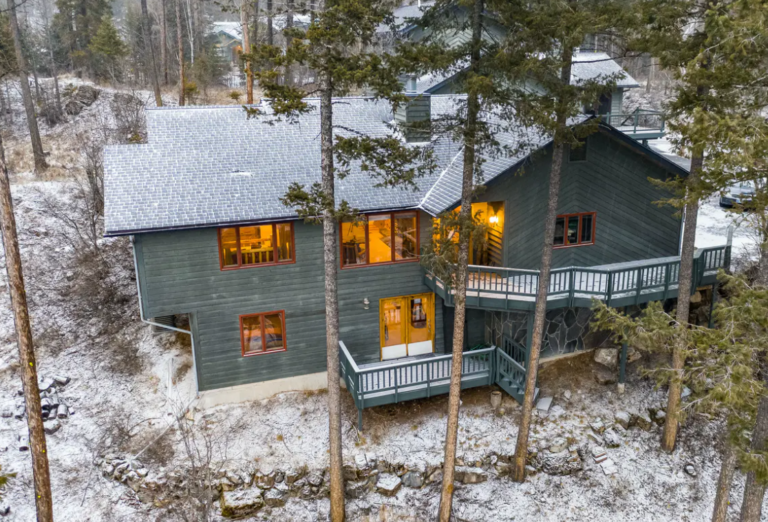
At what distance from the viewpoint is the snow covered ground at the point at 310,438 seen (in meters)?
14.9

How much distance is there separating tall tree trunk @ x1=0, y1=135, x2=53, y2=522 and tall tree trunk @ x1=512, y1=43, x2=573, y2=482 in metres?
10.7

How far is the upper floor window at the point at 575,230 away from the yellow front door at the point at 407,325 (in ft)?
14.5

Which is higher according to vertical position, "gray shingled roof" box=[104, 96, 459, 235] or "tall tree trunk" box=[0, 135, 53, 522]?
"gray shingled roof" box=[104, 96, 459, 235]

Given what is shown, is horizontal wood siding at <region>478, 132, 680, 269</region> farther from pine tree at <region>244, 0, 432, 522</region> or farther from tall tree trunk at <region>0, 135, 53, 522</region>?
tall tree trunk at <region>0, 135, 53, 522</region>

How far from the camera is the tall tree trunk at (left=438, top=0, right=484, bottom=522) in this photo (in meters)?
11.3

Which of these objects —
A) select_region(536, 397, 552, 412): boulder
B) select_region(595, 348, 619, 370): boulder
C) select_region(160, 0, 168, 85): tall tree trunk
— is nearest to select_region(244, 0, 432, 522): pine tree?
select_region(536, 397, 552, 412): boulder

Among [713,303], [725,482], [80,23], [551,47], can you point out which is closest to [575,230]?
[713,303]

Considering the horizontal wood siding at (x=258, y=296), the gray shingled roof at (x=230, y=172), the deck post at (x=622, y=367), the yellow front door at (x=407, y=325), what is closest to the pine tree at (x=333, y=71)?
the gray shingled roof at (x=230, y=172)

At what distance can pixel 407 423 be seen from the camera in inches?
667

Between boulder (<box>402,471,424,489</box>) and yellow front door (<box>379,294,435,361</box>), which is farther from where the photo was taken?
yellow front door (<box>379,294,435,361</box>)

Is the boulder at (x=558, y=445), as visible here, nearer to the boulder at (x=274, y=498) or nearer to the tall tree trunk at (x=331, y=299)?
the tall tree trunk at (x=331, y=299)

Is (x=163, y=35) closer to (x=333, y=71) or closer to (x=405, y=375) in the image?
(x=405, y=375)

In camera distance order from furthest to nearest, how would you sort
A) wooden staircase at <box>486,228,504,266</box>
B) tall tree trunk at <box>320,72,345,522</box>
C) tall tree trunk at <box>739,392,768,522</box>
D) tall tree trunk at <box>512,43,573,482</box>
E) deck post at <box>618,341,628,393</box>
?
deck post at <box>618,341,628,393</box> → wooden staircase at <box>486,228,504,266</box> → tall tree trunk at <box>512,43,573,482</box> → tall tree trunk at <box>320,72,345,522</box> → tall tree trunk at <box>739,392,768,522</box>

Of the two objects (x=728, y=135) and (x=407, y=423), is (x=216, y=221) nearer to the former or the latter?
(x=407, y=423)
